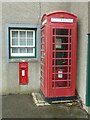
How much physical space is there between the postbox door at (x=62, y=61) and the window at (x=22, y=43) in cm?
145

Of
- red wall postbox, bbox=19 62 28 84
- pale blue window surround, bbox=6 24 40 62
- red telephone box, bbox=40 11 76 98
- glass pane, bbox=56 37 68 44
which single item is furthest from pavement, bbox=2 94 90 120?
glass pane, bbox=56 37 68 44

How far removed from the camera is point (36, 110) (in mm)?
6027

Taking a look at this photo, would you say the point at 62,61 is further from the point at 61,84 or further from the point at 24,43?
the point at 24,43

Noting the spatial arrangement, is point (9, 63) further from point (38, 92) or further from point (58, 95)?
point (58, 95)

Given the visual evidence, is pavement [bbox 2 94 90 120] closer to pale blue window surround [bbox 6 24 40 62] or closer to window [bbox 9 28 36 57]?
pale blue window surround [bbox 6 24 40 62]

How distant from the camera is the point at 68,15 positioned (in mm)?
6434

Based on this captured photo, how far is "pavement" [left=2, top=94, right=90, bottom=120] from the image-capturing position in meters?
5.65

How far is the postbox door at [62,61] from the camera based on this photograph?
6461 millimetres

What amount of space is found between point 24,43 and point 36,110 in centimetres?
265

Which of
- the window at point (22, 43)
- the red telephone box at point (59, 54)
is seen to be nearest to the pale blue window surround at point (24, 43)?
the window at point (22, 43)

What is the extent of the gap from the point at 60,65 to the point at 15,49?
198 cm

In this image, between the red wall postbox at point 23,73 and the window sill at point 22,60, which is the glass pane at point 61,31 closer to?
the window sill at point 22,60

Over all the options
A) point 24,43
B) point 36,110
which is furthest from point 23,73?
point 36,110

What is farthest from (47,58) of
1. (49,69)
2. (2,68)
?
(2,68)
